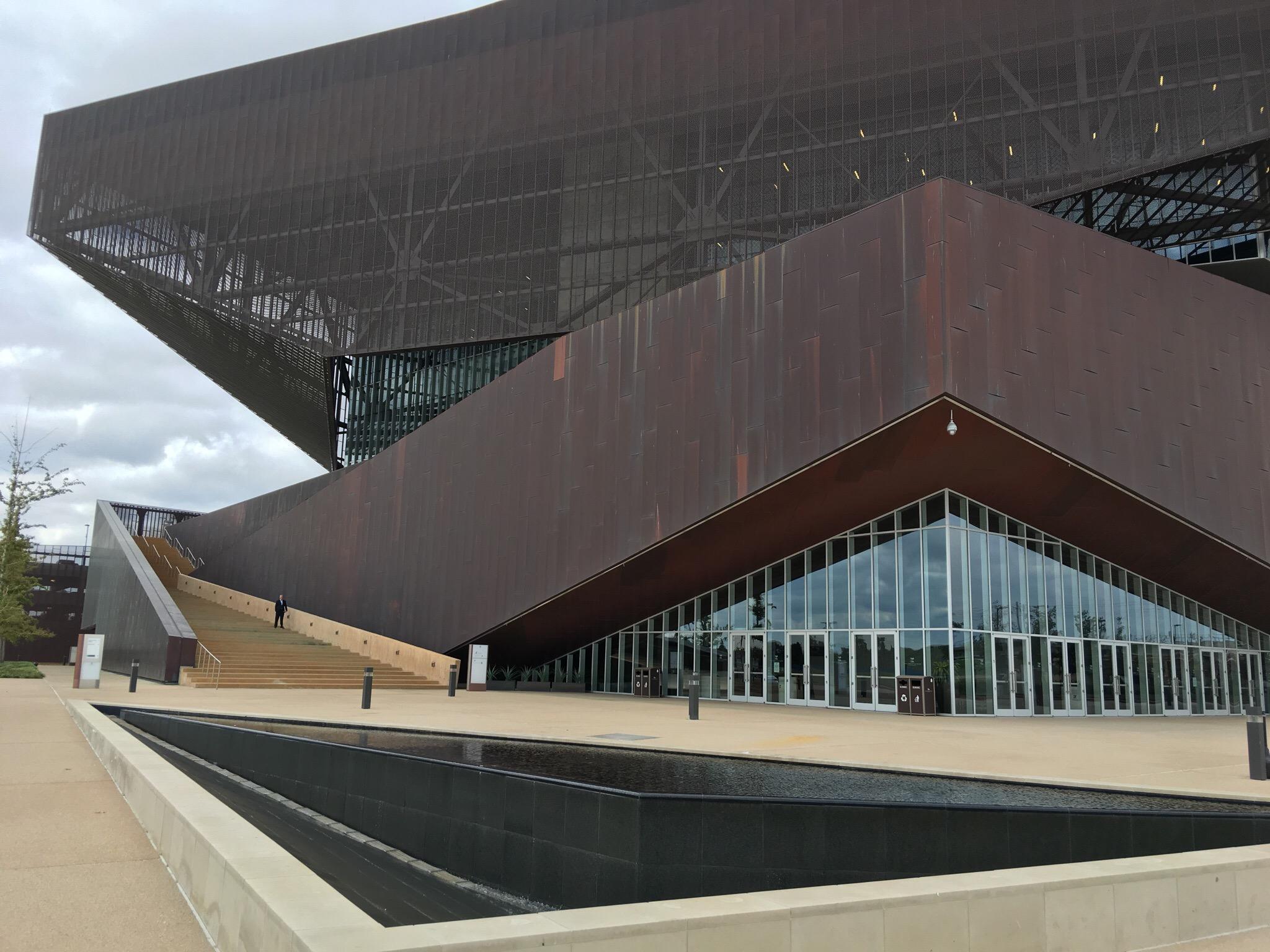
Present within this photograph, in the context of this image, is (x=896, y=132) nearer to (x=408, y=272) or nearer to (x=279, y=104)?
(x=408, y=272)

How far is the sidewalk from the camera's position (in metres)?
4.88

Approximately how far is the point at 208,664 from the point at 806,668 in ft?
50.8

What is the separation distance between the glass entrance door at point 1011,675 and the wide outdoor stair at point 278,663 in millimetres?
14985

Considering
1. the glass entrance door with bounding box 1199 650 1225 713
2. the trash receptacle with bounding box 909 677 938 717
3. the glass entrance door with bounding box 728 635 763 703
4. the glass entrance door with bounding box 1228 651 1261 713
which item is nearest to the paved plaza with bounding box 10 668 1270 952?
the trash receptacle with bounding box 909 677 938 717

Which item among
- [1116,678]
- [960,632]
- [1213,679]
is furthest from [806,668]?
[1213,679]

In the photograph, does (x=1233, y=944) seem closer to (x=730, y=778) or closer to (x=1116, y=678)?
(x=730, y=778)

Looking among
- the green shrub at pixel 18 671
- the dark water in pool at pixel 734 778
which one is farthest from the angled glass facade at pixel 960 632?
the green shrub at pixel 18 671

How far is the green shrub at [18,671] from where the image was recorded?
92.8 ft

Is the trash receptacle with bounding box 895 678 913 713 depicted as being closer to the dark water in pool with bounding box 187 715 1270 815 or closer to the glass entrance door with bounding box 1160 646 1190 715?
the glass entrance door with bounding box 1160 646 1190 715

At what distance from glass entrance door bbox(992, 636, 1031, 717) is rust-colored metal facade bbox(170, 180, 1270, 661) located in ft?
10.00

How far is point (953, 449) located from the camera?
20328 millimetres

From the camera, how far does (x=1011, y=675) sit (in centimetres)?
2284

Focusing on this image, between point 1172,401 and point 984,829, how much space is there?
684 inches

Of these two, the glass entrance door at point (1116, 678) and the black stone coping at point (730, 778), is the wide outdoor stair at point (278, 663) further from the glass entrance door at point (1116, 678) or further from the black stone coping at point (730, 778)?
the glass entrance door at point (1116, 678)
